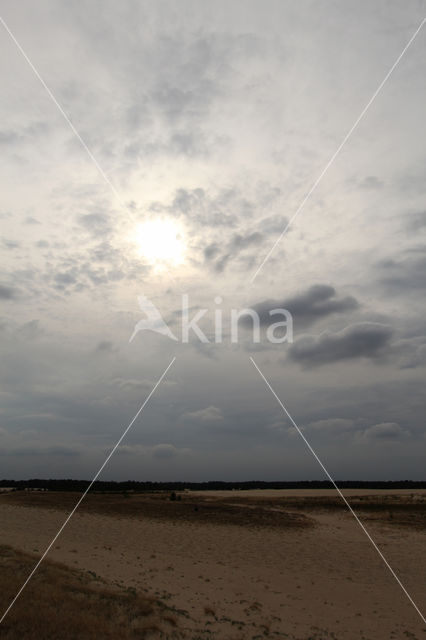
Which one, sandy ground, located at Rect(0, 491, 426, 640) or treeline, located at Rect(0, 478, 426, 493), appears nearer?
sandy ground, located at Rect(0, 491, 426, 640)

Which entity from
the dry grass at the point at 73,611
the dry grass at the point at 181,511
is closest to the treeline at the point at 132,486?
the dry grass at the point at 181,511

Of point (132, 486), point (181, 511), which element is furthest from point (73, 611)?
point (132, 486)

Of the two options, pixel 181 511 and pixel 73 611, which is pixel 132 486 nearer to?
pixel 181 511

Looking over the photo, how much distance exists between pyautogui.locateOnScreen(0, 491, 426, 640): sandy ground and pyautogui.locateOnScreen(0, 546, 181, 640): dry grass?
1266mm

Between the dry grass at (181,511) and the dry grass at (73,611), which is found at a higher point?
the dry grass at (181,511)

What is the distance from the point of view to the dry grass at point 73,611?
11.4 meters

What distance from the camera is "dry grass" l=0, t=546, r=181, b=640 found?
11.4 meters

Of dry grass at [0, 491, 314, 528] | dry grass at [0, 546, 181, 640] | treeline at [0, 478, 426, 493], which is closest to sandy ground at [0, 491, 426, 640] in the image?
dry grass at [0, 546, 181, 640]

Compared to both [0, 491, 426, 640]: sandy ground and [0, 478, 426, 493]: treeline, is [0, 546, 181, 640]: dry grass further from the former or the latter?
[0, 478, 426, 493]: treeline

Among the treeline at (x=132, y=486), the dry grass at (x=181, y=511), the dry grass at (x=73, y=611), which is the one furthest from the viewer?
the treeline at (x=132, y=486)

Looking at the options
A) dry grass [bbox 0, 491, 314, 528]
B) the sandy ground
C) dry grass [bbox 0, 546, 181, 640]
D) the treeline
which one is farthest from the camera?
the treeline

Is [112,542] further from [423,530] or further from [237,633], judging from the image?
[423,530]

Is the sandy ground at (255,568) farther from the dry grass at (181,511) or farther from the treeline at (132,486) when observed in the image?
the treeline at (132,486)

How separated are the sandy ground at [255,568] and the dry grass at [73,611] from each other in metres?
1.27
